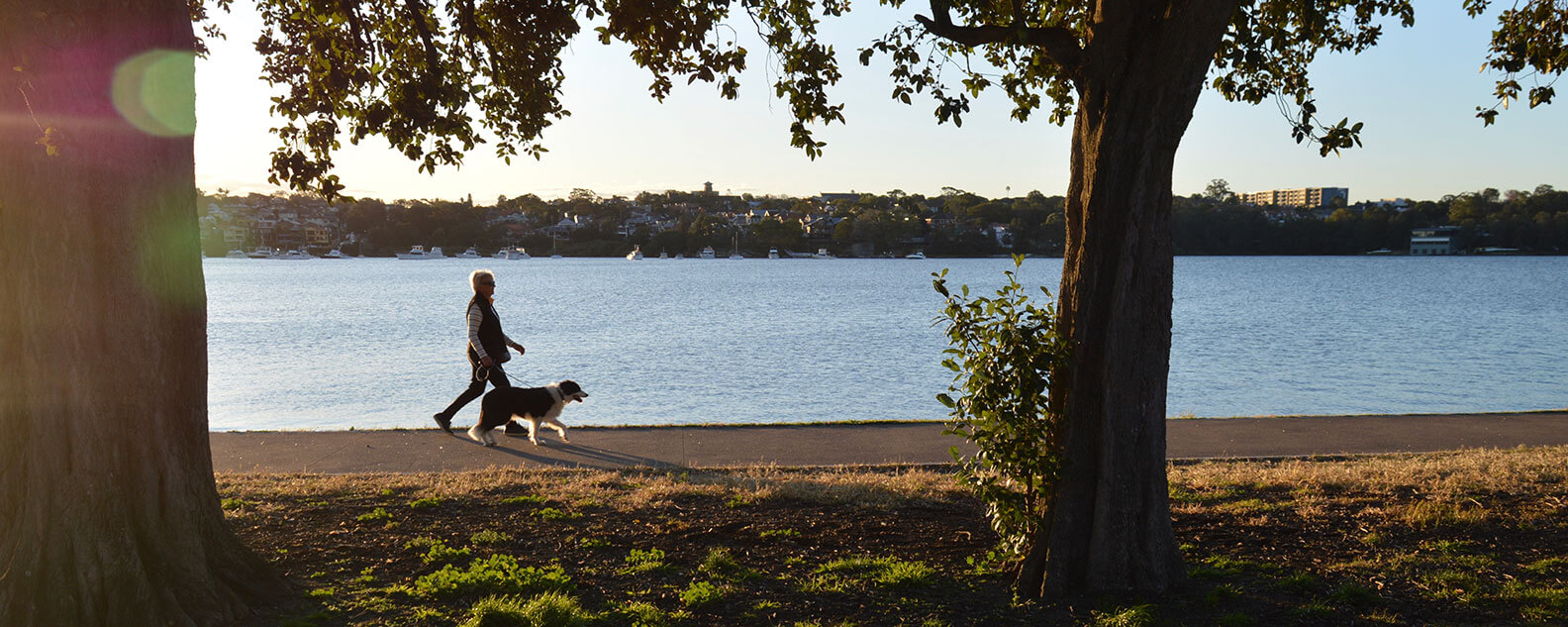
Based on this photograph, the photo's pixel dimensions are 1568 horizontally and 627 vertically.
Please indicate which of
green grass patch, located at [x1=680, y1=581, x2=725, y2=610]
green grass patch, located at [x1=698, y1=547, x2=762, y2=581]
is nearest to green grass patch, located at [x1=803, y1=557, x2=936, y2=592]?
green grass patch, located at [x1=698, y1=547, x2=762, y2=581]

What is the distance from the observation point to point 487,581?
507cm

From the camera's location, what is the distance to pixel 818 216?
144 metres

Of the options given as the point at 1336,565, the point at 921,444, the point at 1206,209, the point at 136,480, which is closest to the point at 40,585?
the point at 136,480

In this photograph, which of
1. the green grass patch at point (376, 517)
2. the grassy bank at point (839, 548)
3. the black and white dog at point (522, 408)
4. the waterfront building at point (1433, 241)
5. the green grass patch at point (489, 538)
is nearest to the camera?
the grassy bank at point (839, 548)

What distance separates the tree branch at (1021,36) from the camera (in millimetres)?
4898

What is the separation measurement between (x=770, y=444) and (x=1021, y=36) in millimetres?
6155

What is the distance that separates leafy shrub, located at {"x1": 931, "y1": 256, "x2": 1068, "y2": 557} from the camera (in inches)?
192

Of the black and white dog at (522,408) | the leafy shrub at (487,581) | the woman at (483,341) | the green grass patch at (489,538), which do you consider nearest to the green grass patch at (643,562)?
the leafy shrub at (487,581)

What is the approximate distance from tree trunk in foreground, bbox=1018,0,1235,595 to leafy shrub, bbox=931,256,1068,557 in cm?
10

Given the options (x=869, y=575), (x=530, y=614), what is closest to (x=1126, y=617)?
(x=869, y=575)

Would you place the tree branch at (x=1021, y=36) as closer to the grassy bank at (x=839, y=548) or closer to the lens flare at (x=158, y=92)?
the grassy bank at (x=839, y=548)

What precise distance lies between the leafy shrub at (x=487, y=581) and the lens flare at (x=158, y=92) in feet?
8.08

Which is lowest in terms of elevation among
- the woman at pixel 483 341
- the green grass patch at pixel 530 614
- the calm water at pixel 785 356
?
the calm water at pixel 785 356

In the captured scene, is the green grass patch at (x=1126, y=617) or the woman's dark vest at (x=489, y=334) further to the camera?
the woman's dark vest at (x=489, y=334)
